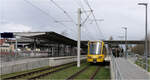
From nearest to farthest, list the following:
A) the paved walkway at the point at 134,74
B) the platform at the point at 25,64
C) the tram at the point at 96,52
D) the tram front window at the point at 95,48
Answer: the paved walkway at the point at 134,74
the platform at the point at 25,64
the tram at the point at 96,52
the tram front window at the point at 95,48

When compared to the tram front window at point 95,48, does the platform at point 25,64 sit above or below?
below

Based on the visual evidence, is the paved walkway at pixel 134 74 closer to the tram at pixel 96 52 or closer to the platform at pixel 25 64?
the platform at pixel 25 64

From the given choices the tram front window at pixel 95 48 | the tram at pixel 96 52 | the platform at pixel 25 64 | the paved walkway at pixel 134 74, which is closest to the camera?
the paved walkway at pixel 134 74

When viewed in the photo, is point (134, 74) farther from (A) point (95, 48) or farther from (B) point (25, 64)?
(A) point (95, 48)

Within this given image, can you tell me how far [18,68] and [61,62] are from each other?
9.58 meters

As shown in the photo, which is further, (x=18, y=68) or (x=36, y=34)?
(x=36, y=34)

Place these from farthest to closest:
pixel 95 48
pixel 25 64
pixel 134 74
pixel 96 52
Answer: pixel 95 48 < pixel 96 52 < pixel 25 64 < pixel 134 74

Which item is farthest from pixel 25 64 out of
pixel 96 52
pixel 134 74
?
pixel 96 52

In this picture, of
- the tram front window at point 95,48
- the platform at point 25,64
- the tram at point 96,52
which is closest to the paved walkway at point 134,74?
the platform at point 25,64

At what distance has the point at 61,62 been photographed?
25188 millimetres

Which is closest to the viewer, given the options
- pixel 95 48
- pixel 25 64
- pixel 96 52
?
pixel 25 64

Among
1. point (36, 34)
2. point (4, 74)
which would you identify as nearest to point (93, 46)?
point (36, 34)

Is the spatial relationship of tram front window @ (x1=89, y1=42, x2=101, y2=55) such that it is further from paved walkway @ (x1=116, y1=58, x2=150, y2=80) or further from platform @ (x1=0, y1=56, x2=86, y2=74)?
paved walkway @ (x1=116, y1=58, x2=150, y2=80)

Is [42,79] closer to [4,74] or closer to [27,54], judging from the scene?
[4,74]
